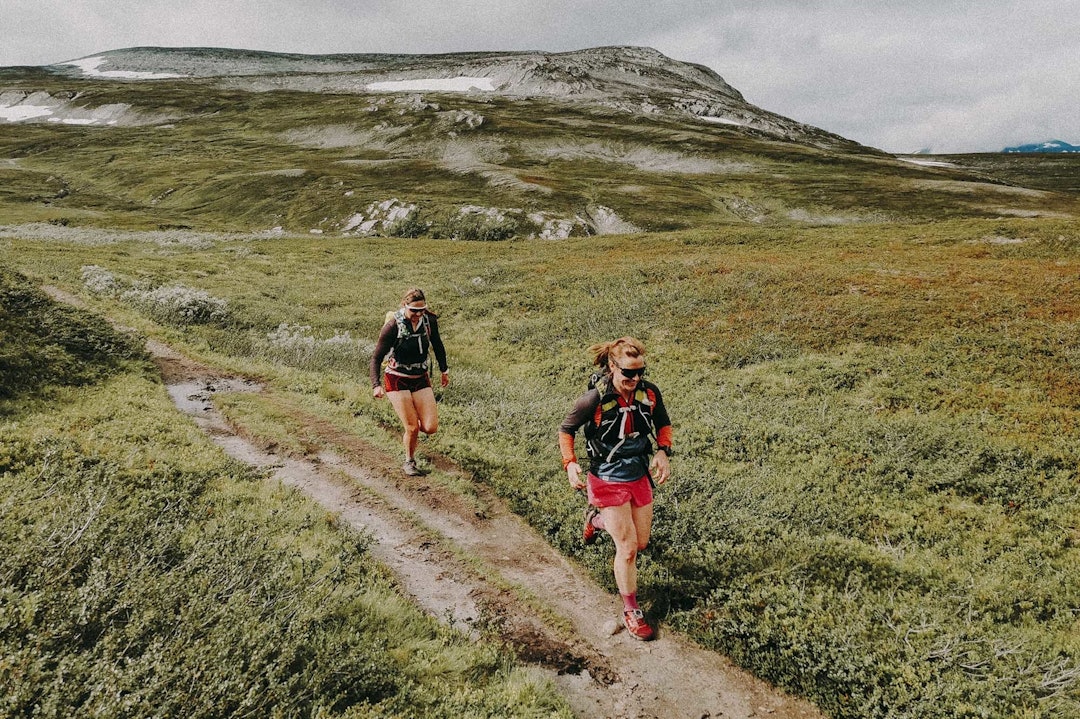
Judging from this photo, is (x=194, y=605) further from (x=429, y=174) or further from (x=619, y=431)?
(x=429, y=174)

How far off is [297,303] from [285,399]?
48.0 ft

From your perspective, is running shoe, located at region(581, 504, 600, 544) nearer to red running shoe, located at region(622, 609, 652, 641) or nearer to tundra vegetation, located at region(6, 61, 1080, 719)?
tundra vegetation, located at region(6, 61, 1080, 719)

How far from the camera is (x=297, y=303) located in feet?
90.9

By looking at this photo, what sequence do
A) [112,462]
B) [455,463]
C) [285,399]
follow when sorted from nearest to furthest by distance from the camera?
[112,462] → [455,463] → [285,399]

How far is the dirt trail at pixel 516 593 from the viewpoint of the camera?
21.0 ft

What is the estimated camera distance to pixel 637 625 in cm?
716

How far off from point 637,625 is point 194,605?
4.96 metres

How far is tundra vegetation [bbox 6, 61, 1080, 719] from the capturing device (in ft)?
18.7

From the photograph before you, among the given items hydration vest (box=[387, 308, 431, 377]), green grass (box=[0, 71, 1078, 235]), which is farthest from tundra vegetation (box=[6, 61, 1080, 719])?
green grass (box=[0, 71, 1078, 235])

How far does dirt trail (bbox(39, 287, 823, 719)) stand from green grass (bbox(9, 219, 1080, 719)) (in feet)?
1.44

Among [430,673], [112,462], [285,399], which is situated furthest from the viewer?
[285,399]

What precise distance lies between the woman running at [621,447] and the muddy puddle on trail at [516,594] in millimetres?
597

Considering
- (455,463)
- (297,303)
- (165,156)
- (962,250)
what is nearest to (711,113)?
(165,156)

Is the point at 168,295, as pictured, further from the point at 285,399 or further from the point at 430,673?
the point at 430,673
